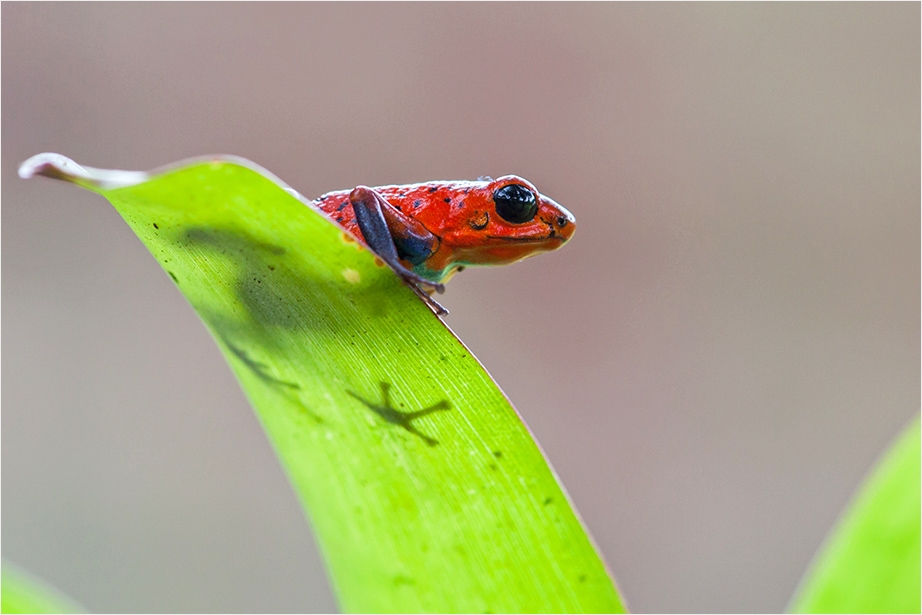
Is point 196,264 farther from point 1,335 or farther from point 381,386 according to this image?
point 1,335

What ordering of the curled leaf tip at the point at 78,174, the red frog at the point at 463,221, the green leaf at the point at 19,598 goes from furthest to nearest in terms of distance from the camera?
the red frog at the point at 463,221 → the green leaf at the point at 19,598 → the curled leaf tip at the point at 78,174

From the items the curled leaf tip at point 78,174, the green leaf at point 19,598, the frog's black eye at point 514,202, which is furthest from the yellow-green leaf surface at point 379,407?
the frog's black eye at point 514,202

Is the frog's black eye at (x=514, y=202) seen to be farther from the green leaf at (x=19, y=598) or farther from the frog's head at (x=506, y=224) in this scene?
the green leaf at (x=19, y=598)

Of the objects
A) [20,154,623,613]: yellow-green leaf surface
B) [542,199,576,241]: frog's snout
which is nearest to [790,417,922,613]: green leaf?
[20,154,623,613]: yellow-green leaf surface

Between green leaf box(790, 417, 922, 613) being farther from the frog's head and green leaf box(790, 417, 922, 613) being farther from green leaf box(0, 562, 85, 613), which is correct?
green leaf box(0, 562, 85, 613)

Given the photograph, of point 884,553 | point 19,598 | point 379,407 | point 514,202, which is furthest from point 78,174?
point 884,553

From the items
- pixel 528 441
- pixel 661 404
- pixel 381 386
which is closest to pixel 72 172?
pixel 381 386

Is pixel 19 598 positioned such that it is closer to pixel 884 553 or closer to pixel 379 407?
pixel 379 407
